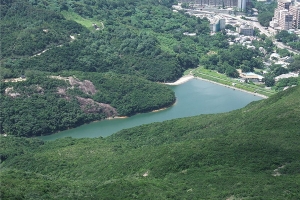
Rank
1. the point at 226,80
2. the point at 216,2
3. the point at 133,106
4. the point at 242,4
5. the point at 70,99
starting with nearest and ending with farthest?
the point at 70,99 → the point at 133,106 → the point at 226,80 → the point at 242,4 → the point at 216,2

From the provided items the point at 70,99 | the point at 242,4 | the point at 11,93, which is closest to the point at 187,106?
the point at 70,99

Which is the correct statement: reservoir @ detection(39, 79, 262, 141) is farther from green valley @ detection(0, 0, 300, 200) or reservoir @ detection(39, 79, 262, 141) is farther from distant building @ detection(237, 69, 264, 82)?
distant building @ detection(237, 69, 264, 82)

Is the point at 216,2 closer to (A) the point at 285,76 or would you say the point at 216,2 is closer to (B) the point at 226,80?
(A) the point at 285,76

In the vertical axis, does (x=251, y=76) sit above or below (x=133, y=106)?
below

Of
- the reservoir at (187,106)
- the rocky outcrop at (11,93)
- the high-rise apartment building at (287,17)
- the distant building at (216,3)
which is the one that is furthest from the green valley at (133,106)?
the distant building at (216,3)

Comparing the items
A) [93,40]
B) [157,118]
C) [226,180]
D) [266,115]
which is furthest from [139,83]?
[226,180]

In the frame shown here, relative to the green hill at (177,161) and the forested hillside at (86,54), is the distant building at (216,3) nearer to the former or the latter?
the forested hillside at (86,54)
